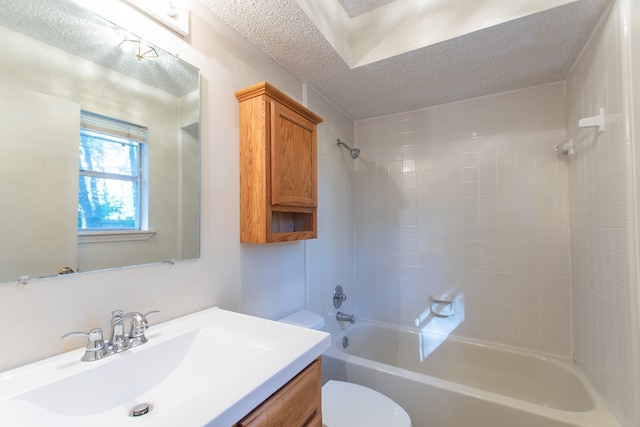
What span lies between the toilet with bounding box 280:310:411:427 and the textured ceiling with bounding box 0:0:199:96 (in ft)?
4.31

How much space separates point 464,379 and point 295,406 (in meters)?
1.76

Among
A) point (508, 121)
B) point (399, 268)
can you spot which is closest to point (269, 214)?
point (399, 268)

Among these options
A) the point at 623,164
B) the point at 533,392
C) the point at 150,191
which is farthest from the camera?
the point at 533,392

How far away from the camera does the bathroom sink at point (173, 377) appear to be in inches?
22.7

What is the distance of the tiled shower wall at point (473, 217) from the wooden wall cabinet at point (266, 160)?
3.94ft

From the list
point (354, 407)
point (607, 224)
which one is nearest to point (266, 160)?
point (354, 407)

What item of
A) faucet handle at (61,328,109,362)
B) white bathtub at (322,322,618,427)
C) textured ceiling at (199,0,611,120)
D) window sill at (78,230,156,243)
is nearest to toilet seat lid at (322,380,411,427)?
white bathtub at (322,322,618,427)

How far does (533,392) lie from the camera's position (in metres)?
1.81

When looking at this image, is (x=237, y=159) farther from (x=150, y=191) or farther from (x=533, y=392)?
(x=533, y=392)

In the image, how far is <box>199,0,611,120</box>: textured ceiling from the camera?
1283 mm

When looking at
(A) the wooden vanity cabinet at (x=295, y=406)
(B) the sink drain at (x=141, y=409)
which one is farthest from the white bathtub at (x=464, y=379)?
(B) the sink drain at (x=141, y=409)

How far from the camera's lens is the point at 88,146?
2.84 ft

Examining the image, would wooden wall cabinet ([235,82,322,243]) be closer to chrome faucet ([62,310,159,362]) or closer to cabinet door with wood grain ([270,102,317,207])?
cabinet door with wood grain ([270,102,317,207])

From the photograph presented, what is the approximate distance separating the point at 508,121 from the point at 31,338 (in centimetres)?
267
